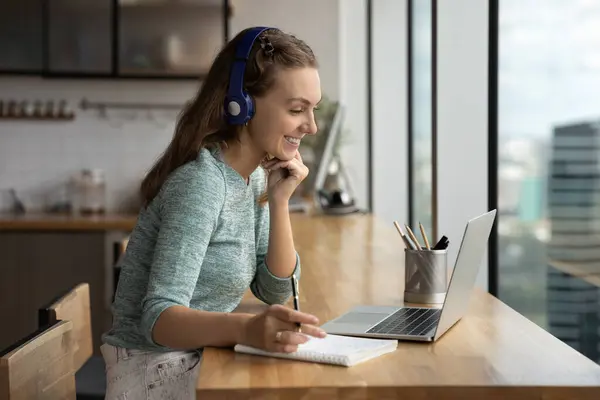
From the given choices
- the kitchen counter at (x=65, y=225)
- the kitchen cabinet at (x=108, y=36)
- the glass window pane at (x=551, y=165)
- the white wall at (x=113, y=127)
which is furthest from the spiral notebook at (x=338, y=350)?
the white wall at (x=113, y=127)

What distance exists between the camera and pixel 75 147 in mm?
5055

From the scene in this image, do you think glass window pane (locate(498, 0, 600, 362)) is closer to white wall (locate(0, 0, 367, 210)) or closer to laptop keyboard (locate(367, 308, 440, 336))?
laptop keyboard (locate(367, 308, 440, 336))

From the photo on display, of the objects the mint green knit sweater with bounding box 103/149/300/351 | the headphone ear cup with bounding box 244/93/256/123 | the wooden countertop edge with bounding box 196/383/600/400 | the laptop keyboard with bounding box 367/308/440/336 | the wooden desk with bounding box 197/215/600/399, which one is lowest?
the wooden countertop edge with bounding box 196/383/600/400

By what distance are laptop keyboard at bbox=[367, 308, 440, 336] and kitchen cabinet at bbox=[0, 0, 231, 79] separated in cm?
327

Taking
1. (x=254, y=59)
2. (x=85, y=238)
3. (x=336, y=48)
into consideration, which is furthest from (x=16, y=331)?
(x=254, y=59)

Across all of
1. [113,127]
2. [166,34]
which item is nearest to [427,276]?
[166,34]

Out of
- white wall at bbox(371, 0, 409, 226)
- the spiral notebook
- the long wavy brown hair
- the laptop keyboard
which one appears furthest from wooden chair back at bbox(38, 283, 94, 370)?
white wall at bbox(371, 0, 409, 226)

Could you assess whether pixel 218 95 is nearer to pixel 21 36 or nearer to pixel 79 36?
pixel 79 36

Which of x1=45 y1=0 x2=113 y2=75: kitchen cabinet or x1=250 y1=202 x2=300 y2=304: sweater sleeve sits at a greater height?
x1=45 y1=0 x2=113 y2=75: kitchen cabinet

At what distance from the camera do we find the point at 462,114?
10.2 ft

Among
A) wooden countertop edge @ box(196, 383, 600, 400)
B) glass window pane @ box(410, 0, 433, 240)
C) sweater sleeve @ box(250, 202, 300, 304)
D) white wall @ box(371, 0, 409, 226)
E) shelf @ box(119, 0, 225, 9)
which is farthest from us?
white wall @ box(371, 0, 409, 226)

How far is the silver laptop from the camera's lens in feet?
4.85

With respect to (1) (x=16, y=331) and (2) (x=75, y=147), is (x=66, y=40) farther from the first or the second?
(1) (x=16, y=331)

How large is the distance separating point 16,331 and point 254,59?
11.2ft
